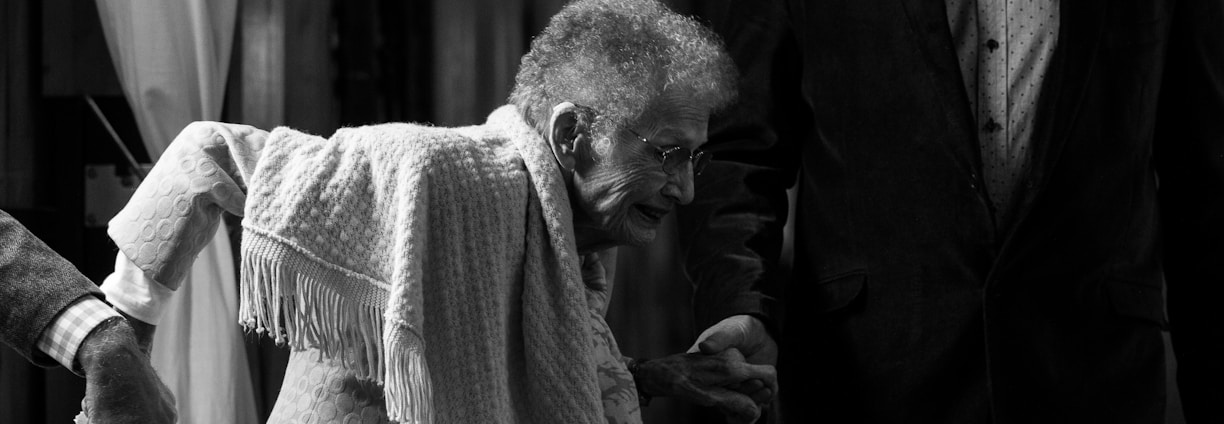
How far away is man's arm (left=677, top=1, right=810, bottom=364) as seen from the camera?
225cm

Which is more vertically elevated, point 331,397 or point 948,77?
point 948,77

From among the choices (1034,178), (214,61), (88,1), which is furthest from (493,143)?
(88,1)

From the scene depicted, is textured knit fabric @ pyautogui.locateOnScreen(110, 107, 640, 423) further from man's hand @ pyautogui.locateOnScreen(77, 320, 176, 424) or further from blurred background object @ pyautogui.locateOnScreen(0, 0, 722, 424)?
blurred background object @ pyautogui.locateOnScreen(0, 0, 722, 424)

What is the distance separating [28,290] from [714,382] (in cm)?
97

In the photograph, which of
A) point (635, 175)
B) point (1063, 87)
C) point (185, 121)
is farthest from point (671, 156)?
point (185, 121)

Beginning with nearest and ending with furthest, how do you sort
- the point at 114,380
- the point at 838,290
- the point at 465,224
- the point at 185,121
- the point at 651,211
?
the point at 114,380 < the point at 465,224 < the point at 651,211 < the point at 838,290 < the point at 185,121

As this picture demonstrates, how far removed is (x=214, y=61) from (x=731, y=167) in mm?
1481

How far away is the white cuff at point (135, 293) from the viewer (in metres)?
1.82

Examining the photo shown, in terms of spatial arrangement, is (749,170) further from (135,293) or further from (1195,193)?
(135,293)

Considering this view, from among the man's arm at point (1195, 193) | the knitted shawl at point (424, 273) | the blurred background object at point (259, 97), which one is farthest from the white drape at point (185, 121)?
the man's arm at point (1195, 193)

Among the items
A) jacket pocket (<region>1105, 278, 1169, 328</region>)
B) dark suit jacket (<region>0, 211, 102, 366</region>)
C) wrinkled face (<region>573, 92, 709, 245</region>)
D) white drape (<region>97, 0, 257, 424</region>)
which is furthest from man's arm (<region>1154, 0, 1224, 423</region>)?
white drape (<region>97, 0, 257, 424</region>)

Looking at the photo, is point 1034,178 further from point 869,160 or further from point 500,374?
point 500,374

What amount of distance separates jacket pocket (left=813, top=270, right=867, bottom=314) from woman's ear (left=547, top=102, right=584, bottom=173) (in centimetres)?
57

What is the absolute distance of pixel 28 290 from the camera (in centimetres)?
159
